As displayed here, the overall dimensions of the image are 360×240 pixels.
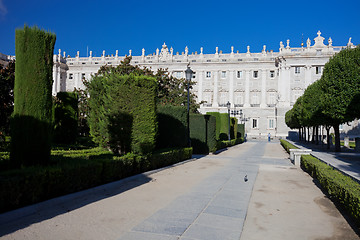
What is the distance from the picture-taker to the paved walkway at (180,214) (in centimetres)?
441

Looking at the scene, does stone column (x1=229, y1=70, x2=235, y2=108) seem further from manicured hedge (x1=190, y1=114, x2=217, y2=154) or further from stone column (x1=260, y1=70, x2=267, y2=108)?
manicured hedge (x1=190, y1=114, x2=217, y2=154)

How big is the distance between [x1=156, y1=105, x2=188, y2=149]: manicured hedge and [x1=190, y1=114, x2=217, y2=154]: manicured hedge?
359 cm

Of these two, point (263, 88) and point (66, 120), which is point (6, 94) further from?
point (263, 88)

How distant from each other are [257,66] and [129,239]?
198 feet

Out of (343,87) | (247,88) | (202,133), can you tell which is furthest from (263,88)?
(343,87)

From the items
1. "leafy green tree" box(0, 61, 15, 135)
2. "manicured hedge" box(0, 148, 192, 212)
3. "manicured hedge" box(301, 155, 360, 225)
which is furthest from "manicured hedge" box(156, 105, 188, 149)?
"manicured hedge" box(301, 155, 360, 225)

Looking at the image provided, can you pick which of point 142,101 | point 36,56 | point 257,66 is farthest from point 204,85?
point 36,56

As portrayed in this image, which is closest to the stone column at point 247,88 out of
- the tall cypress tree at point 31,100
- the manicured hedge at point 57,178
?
the manicured hedge at point 57,178

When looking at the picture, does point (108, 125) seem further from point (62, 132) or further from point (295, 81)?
point (295, 81)

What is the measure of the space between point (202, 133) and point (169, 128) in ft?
13.7

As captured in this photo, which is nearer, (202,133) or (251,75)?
(202,133)

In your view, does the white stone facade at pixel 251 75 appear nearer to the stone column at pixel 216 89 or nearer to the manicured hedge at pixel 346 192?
the stone column at pixel 216 89

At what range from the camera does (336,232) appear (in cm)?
471

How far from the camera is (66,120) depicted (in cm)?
1677
